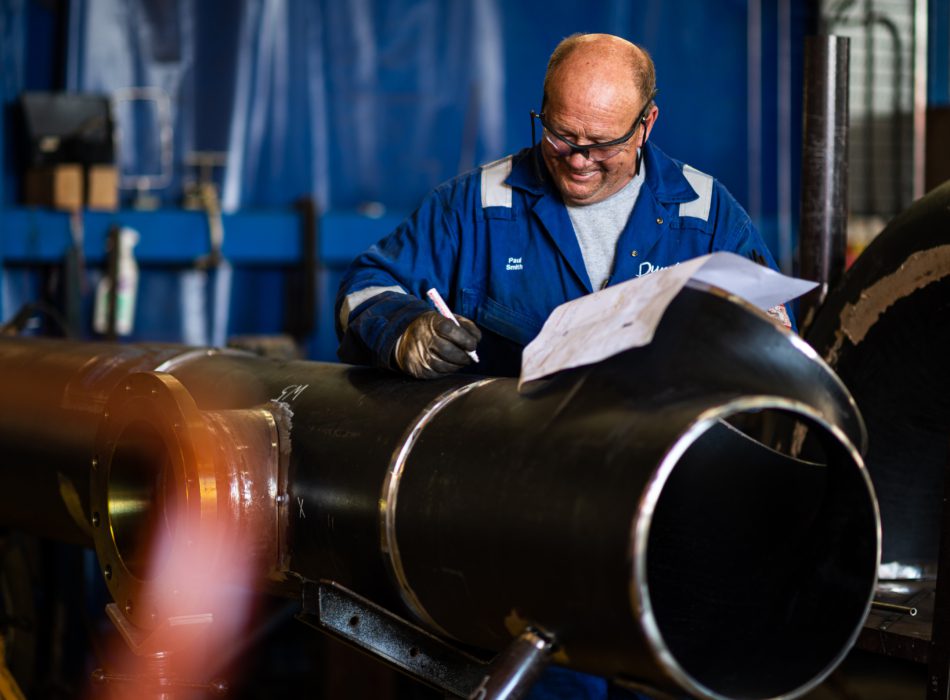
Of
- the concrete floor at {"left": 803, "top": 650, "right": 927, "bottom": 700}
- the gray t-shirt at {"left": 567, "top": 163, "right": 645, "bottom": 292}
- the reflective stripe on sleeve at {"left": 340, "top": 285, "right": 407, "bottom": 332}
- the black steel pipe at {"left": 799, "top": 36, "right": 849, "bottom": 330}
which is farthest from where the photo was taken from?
the black steel pipe at {"left": 799, "top": 36, "right": 849, "bottom": 330}

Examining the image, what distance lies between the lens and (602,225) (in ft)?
6.38

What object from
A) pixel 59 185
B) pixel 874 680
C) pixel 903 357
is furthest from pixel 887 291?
pixel 59 185

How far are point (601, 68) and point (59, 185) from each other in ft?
8.64

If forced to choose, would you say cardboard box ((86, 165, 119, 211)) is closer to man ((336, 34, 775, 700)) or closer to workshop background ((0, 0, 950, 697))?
workshop background ((0, 0, 950, 697))

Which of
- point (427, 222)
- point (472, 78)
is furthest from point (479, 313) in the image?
point (472, 78)

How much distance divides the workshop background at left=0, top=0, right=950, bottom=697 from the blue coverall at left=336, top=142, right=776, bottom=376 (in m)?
1.76

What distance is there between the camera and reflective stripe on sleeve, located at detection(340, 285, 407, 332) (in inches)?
68.1

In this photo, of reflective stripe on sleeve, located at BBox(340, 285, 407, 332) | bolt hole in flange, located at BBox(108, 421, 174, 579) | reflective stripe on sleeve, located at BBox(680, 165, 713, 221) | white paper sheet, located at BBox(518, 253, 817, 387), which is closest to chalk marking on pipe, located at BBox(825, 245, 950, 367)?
reflective stripe on sleeve, located at BBox(680, 165, 713, 221)

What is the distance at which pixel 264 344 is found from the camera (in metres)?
3.35

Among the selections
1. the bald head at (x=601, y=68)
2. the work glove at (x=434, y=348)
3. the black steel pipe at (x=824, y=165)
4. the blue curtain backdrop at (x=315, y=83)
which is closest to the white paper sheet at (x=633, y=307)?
the work glove at (x=434, y=348)

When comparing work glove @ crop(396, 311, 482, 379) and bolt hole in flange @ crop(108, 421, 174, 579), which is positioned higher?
work glove @ crop(396, 311, 482, 379)

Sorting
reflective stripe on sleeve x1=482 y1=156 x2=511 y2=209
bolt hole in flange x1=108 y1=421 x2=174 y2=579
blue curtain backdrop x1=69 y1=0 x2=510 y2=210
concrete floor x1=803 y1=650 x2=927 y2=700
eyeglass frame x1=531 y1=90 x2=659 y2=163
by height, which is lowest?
concrete floor x1=803 y1=650 x2=927 y2=700

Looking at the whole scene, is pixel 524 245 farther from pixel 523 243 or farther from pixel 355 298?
pixel 355 298

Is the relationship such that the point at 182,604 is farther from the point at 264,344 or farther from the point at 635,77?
the point at 264,344
